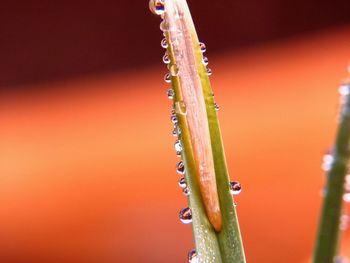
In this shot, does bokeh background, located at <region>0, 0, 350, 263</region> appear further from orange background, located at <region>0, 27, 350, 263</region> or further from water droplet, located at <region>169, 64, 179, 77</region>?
water droplet, located at <region>169, 64, 179, 77</region>

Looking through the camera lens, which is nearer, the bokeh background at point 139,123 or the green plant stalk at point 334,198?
the green plant stalk at point 334,198

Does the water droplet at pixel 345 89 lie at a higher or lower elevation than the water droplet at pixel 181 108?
lower

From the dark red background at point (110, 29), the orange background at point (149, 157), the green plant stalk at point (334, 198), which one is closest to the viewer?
the green plant stalk at point (334, 198)

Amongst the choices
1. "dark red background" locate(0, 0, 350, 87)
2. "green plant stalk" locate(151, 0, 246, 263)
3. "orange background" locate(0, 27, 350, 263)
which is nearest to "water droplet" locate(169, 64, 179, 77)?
"green plant stalk" locate(151, 0, 246, 263)

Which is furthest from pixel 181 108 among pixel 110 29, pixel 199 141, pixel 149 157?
pixel 110 29

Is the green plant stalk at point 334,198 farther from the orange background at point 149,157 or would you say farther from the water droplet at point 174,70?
the orange background at point 149,157

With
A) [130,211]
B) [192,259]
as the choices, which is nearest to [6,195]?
[130,211]

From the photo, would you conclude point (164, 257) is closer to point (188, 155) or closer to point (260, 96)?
point (260, 96)

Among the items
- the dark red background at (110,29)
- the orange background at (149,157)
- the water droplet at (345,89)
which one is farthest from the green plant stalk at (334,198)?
the dark red background at (110,29)
